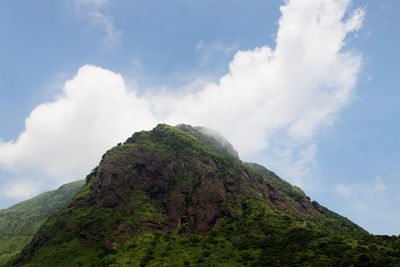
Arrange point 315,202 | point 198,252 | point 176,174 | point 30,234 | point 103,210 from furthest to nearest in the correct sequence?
point 315,202, point 30,234, point 176,174, point 103,210, point 198,252

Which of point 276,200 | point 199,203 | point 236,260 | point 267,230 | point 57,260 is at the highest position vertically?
point 276,200

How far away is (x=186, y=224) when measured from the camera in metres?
127

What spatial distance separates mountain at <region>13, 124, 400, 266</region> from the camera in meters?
89.0

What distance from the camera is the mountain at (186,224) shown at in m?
89.0

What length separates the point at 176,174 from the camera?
16000 centimetres

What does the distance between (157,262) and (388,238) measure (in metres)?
84.9

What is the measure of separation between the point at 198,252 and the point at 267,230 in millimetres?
36377

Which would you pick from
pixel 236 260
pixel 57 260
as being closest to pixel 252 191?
pixel 236 260

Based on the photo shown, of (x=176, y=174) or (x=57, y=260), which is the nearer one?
(x=57, y=260)

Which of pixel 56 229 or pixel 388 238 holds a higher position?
pixel 388 238

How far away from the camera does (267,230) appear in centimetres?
11494

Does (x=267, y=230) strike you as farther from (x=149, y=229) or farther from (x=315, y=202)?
(x=315, y=202)

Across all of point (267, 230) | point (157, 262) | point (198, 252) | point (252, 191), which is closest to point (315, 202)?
point (252, 191)

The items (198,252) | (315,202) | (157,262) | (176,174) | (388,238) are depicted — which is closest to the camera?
(388,238)
